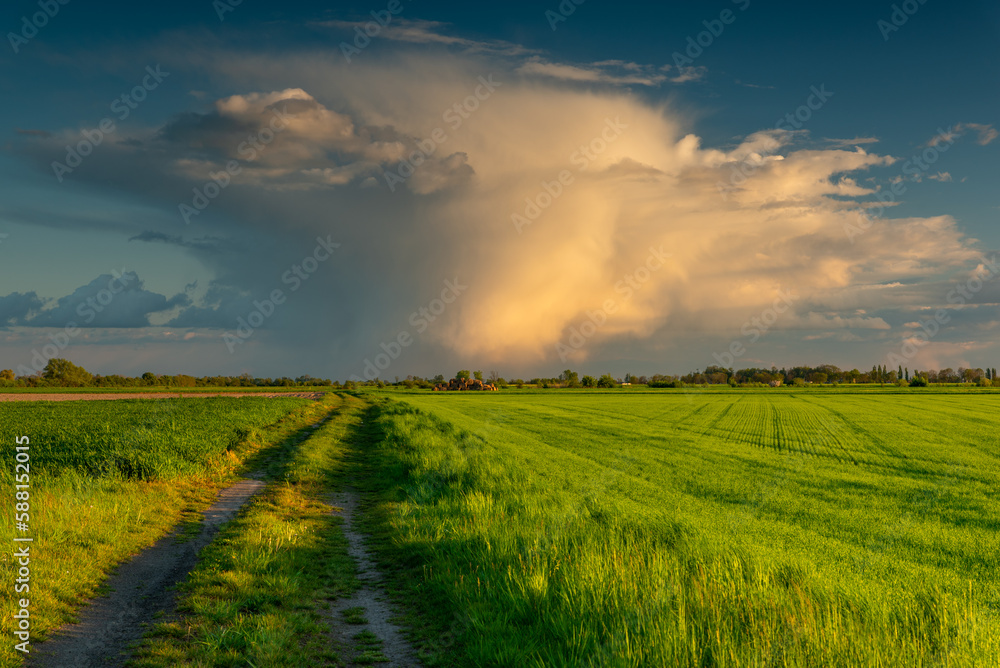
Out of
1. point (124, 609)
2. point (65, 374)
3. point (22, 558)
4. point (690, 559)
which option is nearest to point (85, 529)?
point (22, 558)

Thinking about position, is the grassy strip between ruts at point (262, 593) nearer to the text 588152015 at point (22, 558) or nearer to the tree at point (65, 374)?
the text 588152015 at point (22, 558)

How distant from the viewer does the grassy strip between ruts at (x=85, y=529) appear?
22.6 ft

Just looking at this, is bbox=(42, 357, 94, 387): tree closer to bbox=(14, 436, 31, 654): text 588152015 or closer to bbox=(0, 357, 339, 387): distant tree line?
bbox=(0, 357, 339, 387): distant tree line

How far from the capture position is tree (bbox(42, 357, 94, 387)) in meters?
146

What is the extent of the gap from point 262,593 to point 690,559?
584cm

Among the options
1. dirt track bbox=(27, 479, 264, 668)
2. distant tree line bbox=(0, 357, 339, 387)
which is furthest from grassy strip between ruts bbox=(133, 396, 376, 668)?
distant tree line bbox=(0, 357, 339, 387)

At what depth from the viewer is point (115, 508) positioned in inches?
429

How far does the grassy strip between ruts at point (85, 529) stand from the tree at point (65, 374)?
16672 centimetres

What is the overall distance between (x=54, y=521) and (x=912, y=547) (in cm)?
1661

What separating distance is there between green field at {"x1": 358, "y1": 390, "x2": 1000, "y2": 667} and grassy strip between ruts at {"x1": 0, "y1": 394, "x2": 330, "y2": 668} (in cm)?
420

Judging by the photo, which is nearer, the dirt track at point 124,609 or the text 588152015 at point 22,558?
the dirt track at point 124,609

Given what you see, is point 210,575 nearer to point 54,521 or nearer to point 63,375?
point 54,521

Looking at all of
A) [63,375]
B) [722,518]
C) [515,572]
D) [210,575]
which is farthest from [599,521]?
[63,375]

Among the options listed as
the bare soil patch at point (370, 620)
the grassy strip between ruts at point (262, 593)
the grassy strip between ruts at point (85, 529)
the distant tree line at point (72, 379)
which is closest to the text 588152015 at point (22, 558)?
the grassy strip between ruts at point (85, 529)
